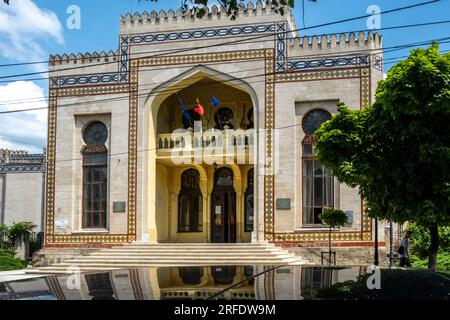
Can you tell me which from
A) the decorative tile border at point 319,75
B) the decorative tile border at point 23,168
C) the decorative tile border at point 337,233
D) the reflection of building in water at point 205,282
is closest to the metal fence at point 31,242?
the decorative tile border at point 23,168

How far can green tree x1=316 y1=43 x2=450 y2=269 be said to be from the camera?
10859mm

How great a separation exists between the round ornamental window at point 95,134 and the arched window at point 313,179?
25.8 feet

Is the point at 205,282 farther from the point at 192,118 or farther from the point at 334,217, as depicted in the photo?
the point at 192,118

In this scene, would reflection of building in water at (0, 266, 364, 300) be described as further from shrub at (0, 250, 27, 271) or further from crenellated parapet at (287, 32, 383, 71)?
shrub at (0, 250, 27, 271)

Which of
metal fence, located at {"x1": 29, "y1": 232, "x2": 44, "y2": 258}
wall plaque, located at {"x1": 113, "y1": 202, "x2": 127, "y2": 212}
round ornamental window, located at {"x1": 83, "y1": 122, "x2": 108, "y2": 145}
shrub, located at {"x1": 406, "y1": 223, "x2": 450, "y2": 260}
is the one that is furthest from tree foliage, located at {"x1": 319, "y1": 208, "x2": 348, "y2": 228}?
metal fence, located at {"x1": 29, "y1": 232, "x2": 44, "y2": 258}

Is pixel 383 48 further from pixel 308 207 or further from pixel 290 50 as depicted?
pixel 308 207

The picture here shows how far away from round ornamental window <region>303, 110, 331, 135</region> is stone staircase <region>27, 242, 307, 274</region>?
4.32 meters

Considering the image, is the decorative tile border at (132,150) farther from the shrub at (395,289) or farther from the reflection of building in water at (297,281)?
the shrub at (395,289)

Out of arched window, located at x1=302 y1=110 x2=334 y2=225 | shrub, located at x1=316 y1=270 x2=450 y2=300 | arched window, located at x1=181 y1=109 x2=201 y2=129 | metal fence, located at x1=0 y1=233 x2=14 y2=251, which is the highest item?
arched window, located at x1=181 y1=109 x2=201 y2=129

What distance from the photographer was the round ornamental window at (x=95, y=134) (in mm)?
23969

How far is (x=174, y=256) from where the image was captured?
21.0 m

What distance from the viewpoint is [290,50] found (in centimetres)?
2220

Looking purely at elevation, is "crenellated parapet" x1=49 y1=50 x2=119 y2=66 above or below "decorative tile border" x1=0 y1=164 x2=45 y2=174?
above
